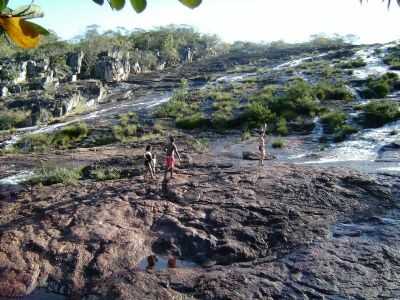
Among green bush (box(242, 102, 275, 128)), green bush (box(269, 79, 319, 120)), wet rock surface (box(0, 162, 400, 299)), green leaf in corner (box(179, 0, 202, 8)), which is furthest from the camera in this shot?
green bush (box(269, 79, 319, 120))

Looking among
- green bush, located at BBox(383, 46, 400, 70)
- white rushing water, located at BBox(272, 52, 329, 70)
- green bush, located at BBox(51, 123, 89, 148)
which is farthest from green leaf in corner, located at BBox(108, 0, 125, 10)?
white rushing water, located at BBox(272, 52, 329, 70)

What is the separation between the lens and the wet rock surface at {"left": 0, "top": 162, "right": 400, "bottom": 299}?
8234mm

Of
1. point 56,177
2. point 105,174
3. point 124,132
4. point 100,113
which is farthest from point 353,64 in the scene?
point 56,177

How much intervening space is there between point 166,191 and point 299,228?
3.40 m

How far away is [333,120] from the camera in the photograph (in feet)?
70.9

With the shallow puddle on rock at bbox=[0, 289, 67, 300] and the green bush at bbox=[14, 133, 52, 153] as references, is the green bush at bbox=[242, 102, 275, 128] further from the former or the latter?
the shallow puddle on rock at bbox=[0, 289, 67, 300]

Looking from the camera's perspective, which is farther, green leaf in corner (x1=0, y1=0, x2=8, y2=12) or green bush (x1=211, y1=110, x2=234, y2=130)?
green bush (x1=211, y1=110, x2=234, y2=130)

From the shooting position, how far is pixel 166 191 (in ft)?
39.0

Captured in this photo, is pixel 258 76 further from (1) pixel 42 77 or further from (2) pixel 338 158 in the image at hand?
(2) pixel 338 158

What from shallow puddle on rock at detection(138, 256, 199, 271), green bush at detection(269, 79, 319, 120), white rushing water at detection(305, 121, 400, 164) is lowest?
shallow puddle on rock at detection(138, 256, 199, 271)

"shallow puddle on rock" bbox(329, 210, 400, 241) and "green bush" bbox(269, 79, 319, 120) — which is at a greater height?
"green bush" bbox(269, 79, 319, 120)

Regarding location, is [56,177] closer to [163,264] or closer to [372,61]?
[163,264]

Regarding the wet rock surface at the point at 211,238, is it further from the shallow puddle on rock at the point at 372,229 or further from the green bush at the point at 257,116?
the green bush at the point at 257,116

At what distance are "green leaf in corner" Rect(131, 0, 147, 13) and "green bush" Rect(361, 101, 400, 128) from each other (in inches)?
828
